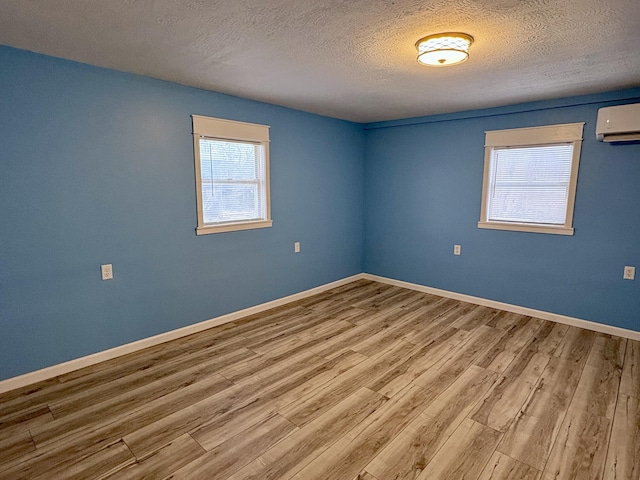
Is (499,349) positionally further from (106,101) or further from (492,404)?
(106,101)

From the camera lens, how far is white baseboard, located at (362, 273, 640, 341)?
3.36 meters

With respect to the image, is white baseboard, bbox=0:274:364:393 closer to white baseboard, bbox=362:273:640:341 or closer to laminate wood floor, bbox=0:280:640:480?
laminate wood floor, bbox=0:280:640:480

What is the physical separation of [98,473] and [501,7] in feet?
10.2

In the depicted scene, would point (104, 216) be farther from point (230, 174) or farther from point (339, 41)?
point (339, 41)

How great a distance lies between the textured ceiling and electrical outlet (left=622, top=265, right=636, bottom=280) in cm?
168

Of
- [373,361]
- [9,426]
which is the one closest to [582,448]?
[373,361]

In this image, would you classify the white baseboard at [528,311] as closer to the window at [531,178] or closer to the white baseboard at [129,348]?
the window at [531,178]

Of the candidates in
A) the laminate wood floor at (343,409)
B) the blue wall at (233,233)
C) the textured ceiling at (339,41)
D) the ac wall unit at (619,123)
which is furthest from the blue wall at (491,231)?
the textured ceiling at (339,41)

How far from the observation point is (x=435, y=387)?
8.19 feet

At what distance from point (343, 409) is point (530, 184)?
127 inches

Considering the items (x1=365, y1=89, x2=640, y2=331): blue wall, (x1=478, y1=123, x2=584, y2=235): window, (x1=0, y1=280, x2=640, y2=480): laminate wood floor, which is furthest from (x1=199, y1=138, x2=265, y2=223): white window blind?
(x1=478, y1=123, x2=584, y2=235): window

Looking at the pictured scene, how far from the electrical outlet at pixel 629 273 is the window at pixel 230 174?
3636 millimetres

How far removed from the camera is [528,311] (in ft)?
12.8

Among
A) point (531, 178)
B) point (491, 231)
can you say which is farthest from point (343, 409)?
point (531, 178)
